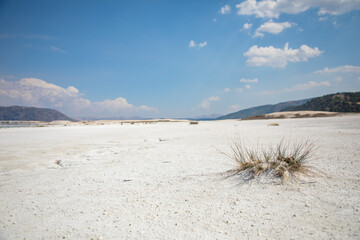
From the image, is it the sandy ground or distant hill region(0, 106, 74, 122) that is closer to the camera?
the sandy ground

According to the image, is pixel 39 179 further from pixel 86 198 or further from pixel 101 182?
pixel 86 198

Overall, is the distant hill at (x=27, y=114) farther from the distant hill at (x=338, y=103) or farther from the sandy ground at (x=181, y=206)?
the sandy ground at (x=181, y=206)

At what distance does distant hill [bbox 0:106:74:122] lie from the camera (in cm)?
11275

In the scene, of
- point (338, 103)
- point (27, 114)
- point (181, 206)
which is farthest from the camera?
point (27, 114)

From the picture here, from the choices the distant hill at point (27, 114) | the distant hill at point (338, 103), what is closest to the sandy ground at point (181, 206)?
the distant hill at point (338, 103)

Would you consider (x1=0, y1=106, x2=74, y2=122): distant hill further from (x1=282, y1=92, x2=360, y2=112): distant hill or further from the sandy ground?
the sandy ground

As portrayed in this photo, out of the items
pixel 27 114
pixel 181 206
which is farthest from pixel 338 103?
pixel 27 114

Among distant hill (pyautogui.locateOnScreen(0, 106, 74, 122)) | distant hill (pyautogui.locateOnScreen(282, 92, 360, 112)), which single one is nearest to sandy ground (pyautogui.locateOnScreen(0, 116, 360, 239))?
distant hill (pyautogui.locateOnScreen(282, 92, 360, 112))

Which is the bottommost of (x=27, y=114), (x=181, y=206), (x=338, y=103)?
(x=181, y=206)

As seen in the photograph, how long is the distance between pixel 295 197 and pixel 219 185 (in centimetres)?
101

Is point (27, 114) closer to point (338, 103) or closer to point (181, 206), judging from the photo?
point (181, 206)

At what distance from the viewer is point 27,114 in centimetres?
11600

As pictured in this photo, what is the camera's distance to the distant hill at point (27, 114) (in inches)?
4439

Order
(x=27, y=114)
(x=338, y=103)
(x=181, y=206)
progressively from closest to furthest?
(x=181, y=206)
(x=338, y=103)
(x=27, y=114)
